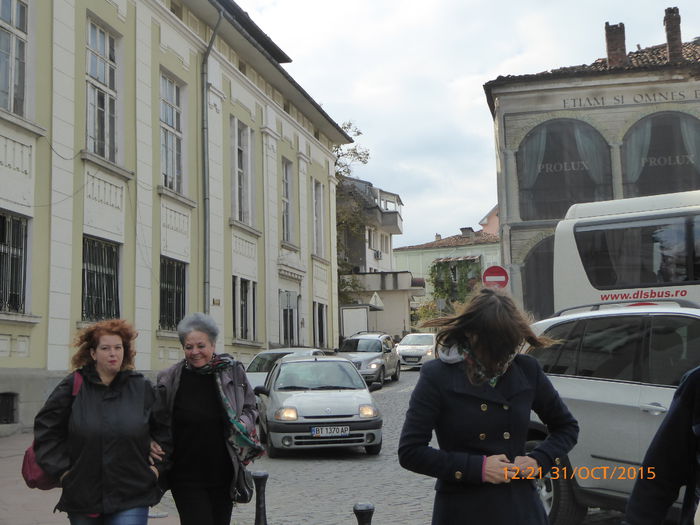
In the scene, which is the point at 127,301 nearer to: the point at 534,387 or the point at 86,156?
the point at 86,156

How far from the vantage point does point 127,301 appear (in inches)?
789

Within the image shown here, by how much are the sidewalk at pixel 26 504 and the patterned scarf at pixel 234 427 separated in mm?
3755

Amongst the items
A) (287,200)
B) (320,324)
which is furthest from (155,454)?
(320,324)

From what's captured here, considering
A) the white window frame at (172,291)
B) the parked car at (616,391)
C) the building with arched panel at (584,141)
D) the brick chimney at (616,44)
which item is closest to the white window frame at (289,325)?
the white window frame at (172,291)

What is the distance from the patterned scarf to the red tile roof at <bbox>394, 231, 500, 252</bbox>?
293 ft

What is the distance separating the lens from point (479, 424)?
3.25 meters

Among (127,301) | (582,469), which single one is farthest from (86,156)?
(582,469)

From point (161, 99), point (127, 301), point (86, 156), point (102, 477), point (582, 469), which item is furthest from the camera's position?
point (161, 99)

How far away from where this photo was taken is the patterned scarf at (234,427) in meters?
4.78

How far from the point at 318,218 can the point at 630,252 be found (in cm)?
2314

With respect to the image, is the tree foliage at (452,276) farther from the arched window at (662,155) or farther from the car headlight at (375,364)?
the car headlight at (375,364)

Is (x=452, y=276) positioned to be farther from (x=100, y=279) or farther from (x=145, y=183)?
(x=100, y=279)

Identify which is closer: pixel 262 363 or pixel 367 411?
pixel 367 411

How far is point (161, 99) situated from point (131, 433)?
19.7 metres
